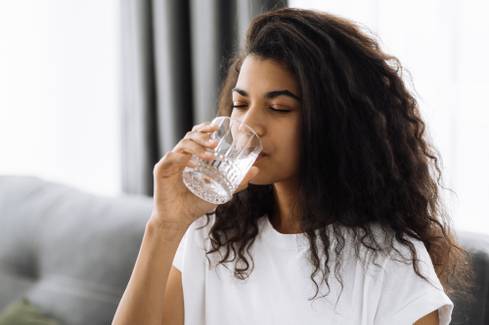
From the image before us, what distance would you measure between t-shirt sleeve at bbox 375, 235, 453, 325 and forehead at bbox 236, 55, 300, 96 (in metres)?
0.37

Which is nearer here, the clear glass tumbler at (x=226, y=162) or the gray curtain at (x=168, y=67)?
the clear glass tumbler at (x=226, y=162)

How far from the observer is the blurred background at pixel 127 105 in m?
1.76

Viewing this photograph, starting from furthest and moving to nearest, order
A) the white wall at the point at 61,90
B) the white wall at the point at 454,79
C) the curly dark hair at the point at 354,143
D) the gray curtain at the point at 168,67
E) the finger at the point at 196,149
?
the white wall at the point at 61,90 < the gray curtain at the point at 168,67 < the white wall at the point at 454,79 < the curly dark hair at the point at 354,143 < the finger at the point at 196,149

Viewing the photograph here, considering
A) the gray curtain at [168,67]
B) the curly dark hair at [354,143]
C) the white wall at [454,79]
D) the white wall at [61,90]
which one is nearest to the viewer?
the curly dark hair at [354,143]

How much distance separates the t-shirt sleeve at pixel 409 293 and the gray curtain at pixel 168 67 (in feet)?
2.96

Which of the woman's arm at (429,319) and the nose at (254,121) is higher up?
the nose at (254,121)

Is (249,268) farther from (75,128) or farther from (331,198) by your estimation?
(75,128)

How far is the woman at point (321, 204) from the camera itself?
1.24 m

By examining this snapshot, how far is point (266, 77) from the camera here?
4.12 feet

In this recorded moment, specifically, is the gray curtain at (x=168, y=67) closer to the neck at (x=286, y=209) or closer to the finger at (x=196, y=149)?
the neck at (x=286, y=209)

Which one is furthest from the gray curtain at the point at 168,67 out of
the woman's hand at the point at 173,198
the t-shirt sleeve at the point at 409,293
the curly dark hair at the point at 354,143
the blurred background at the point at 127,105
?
the t-shirt sleeve at the point at 409,293

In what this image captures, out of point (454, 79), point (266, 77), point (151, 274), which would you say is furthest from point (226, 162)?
Result: point (454, 79)

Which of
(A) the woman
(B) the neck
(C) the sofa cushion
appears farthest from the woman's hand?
(C) the sofa cushion

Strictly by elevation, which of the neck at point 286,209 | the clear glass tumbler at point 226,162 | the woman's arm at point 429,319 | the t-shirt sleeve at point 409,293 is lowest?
the woman's arm at point 429,319
